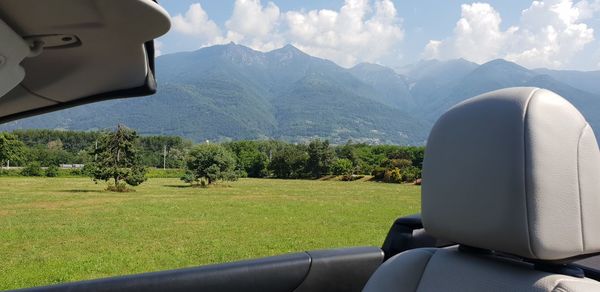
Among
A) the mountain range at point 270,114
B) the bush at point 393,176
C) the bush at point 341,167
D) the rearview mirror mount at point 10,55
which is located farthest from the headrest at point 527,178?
the mountain range at point 270,114

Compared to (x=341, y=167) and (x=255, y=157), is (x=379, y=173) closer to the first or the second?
(x=341, y=167)

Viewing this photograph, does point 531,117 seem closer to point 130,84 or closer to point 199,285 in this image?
point 130,84

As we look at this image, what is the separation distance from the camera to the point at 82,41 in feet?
Result: 3.45

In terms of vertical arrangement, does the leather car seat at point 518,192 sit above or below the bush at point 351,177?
above

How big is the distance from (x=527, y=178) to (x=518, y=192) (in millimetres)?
35

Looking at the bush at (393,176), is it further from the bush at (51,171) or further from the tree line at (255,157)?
the bush at (51,171)

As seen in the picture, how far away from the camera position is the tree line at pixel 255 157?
78.1 ft

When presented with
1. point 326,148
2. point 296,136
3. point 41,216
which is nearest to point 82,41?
point 41,216

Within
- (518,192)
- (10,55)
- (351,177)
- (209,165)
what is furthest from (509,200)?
(351,177)

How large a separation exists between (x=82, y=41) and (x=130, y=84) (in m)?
0.25

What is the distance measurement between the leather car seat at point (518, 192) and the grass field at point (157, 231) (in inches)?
173

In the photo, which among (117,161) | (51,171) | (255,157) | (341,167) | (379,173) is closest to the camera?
(117,161)

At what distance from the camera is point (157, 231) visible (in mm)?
7992

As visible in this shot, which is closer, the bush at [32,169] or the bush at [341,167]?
the bush at [32,169]
